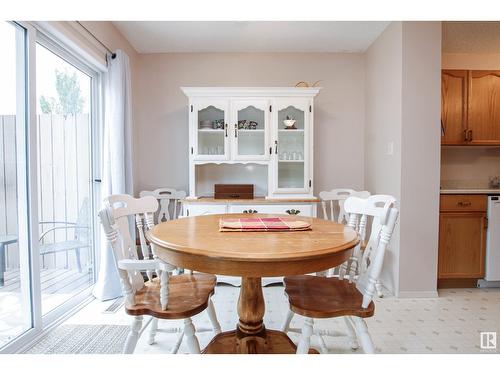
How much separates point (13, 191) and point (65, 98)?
0.91m

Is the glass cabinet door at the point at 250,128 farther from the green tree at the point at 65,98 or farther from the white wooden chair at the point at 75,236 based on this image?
the white wooden chair at the point at 75,236

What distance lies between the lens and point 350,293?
1.47 m

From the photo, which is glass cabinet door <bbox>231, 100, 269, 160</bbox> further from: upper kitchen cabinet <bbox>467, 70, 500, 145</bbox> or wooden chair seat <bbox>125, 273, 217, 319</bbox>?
upper kitchen cabinet <bbox>467, 70, 500, 145</bbox>

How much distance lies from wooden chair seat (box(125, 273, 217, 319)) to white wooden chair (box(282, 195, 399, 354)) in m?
0.42

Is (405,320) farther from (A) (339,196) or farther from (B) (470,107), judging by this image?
(B) (470,107)

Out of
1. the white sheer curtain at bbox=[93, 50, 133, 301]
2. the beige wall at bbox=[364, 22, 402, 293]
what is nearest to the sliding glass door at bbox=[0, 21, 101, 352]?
the white sheer curtain at bbox=[93, 50, 133, 301]

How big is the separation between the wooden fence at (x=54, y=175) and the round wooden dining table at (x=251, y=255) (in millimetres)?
988

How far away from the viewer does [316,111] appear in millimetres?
3344

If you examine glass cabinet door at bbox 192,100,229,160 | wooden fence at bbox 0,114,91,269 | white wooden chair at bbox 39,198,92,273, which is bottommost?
white wooden chair at bbox 39,198,92,273

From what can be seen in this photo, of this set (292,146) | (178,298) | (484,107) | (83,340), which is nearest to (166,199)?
(292,146)

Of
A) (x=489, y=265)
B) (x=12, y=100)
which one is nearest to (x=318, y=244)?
(x=12, y=100)

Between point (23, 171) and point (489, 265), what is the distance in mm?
3714

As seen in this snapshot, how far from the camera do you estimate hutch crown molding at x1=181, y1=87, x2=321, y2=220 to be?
2.93 m
